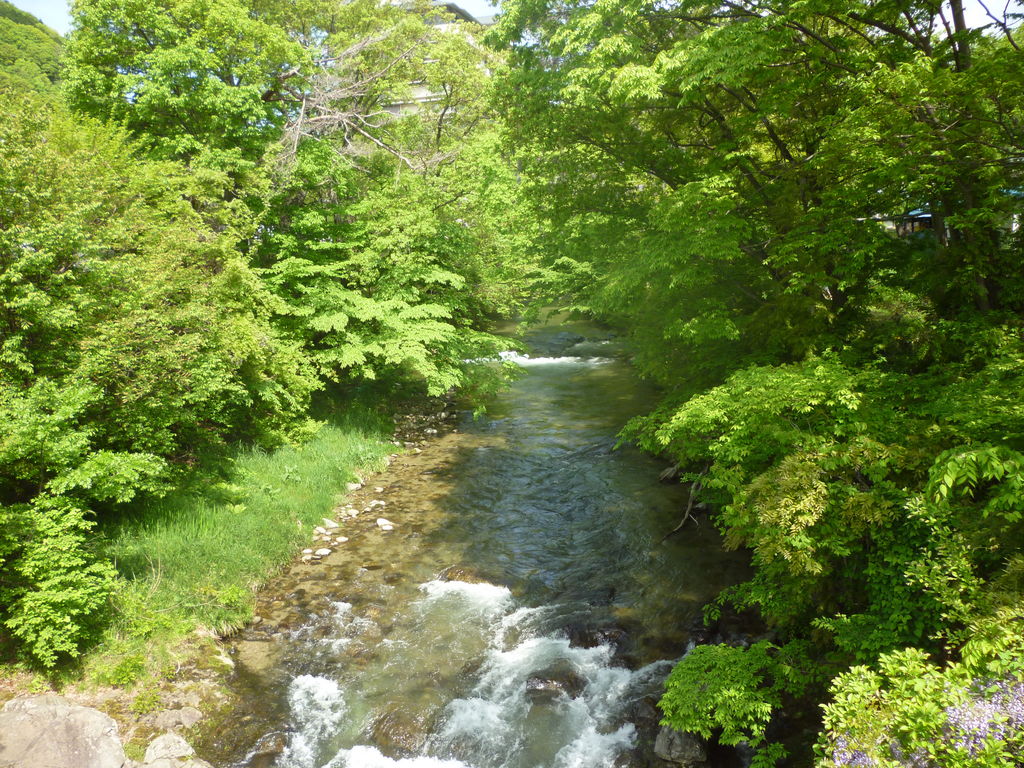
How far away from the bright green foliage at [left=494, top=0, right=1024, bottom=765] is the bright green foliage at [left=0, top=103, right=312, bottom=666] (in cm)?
669

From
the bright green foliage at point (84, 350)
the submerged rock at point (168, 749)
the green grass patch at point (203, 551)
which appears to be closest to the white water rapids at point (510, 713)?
the submerged rock at point (168, 749)

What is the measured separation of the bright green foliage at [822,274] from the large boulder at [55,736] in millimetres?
5637

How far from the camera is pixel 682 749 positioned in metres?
5.61

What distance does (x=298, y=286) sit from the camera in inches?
491

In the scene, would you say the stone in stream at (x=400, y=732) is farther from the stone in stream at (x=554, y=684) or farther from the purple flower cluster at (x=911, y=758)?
the purple flower cluster at (x=911, y=758)

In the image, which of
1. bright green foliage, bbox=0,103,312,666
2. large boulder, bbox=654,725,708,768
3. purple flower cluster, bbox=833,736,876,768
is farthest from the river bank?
purple flower cluster, bbox=833,736,876,768

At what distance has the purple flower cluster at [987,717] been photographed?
2.97 metres

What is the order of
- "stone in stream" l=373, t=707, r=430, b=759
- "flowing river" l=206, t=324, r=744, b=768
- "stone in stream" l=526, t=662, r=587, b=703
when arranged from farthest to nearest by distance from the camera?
1. "stone in stream" l=526, t=662, r=587, b=703
2. "flowing river" l=206, t=324, r=744, b=768
3. "stone in stream" l=373, t=707, r=430, b=759

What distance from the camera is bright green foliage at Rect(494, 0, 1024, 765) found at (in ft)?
15.6

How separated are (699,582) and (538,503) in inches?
158

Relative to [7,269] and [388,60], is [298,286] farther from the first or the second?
[388,60]

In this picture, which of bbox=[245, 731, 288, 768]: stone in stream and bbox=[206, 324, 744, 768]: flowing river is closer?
bbox=[245, 731, 288, 768]: stone in stream

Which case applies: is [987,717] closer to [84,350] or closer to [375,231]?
[84,350]

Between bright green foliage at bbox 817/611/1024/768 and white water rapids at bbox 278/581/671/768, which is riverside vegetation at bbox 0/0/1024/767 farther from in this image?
white water rapids at bbox 278/581/671/768
